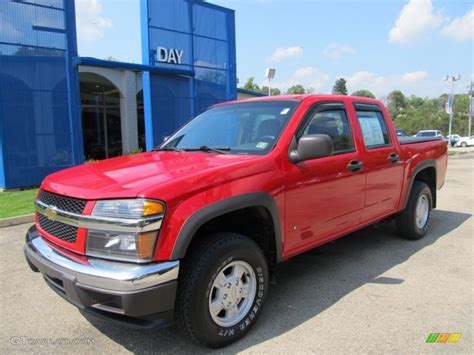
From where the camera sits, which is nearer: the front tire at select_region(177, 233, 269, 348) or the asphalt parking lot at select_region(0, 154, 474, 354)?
the front tire at select_region(177, 233, 269, 348)

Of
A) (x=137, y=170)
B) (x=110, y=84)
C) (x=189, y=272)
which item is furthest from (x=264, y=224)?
(x=110, y=84)

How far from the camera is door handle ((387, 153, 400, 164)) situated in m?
4.77

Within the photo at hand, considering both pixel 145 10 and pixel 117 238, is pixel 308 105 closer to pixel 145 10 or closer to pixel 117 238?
pixel 117 238

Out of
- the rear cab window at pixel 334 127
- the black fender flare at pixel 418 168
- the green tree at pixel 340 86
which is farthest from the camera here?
the green tree at pixel 340 86

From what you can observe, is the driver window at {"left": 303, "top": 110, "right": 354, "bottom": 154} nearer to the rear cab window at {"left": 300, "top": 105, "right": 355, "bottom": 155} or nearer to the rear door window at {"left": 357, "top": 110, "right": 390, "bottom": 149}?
the rear cab window at {"left": 300, "top": 105, "right": 355, "bottom": 155}

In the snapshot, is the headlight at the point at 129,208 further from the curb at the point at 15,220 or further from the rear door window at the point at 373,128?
the curb at the point at 15,220

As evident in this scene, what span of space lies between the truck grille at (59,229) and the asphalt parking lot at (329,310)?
0.85 metres

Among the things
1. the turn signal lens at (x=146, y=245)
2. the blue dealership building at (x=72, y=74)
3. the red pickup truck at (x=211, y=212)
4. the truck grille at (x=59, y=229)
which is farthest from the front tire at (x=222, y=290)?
the blue dealership building at (x=72, y=74)

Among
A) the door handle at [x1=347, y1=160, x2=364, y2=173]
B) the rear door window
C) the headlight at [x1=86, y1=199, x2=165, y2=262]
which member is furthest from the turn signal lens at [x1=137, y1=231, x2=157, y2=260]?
the rear door window

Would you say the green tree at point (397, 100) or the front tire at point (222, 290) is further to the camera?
the green tree at point (397, 100)

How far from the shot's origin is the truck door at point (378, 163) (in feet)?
14.6

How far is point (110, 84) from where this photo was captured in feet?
63.3

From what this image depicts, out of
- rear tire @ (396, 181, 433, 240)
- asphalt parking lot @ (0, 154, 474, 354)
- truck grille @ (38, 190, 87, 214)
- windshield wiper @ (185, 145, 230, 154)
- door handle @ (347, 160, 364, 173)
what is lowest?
asphalt parking lot @ (0, 154, 474, 354)

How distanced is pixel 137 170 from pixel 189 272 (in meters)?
0.90
